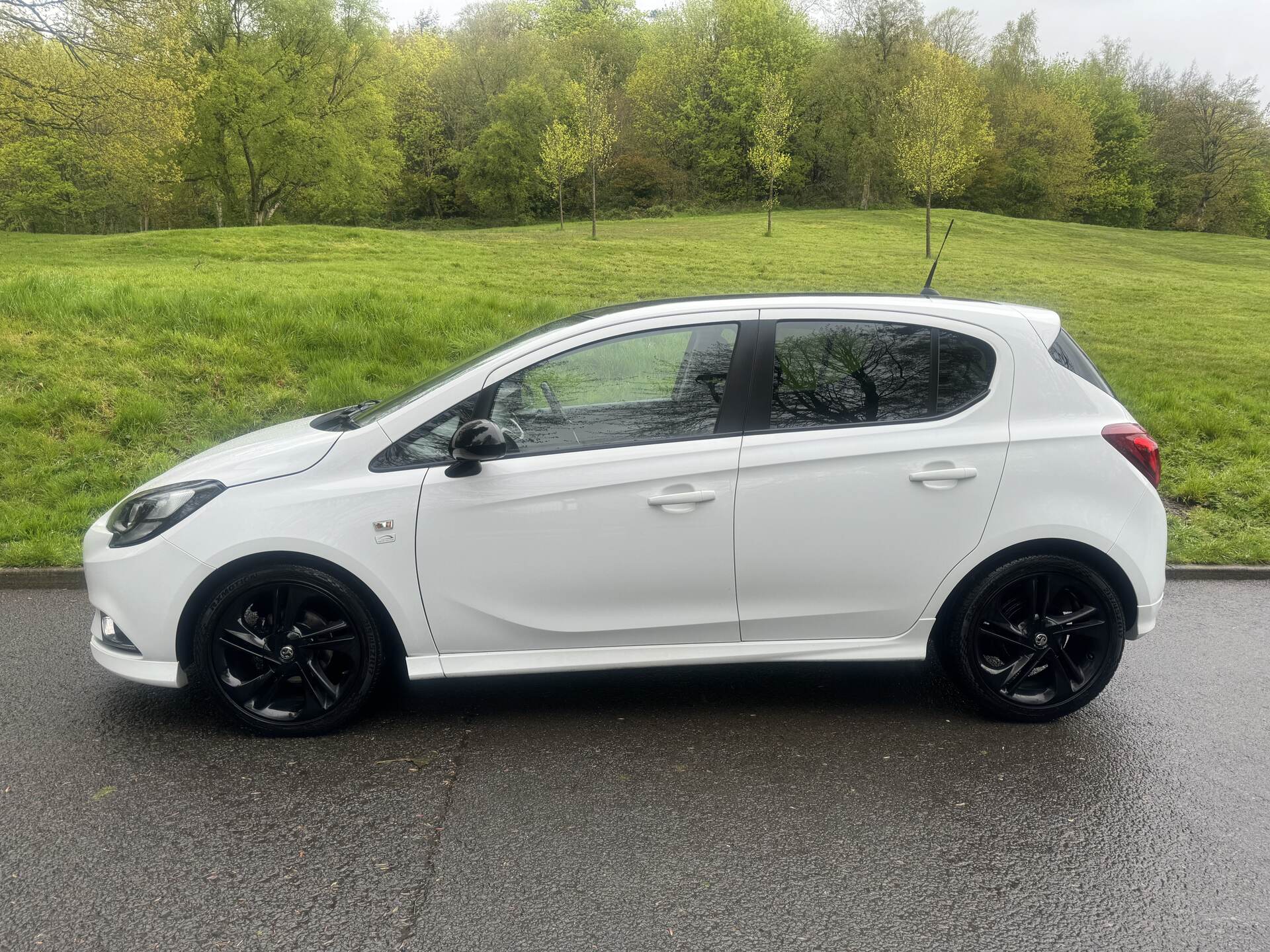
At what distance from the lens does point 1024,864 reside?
3.03 m

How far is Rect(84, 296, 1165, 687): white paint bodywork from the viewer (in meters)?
3.76

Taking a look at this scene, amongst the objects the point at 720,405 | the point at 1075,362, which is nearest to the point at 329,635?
the point at 720,405

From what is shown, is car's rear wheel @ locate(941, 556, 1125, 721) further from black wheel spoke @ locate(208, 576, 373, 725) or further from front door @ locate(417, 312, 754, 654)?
black wheel spoke @ locate(208, 576, 373, 725)

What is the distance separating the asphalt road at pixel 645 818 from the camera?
8.92 feet

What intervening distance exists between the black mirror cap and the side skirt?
0.81 m

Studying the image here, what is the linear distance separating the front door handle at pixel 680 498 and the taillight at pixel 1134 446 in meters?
1.70

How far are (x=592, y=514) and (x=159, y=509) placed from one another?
1751 millimetres

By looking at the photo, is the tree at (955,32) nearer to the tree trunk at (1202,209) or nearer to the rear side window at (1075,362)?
the tree trunk at (1202,209)

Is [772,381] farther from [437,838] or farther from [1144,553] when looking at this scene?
[437,838]

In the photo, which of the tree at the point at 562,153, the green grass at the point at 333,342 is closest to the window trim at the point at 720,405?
the green grass at the point at 333,342

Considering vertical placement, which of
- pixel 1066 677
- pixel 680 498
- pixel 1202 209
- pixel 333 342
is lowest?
pixel 1066 677

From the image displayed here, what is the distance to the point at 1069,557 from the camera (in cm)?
399

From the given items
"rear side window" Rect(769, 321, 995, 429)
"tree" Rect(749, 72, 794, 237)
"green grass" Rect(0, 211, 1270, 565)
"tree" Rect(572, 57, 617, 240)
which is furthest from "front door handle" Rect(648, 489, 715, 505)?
"tree" Rect(749, 72, 794, 237)

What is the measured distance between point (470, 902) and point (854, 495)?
2.09 m
